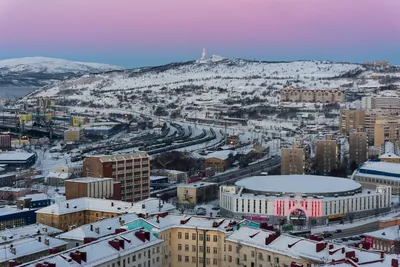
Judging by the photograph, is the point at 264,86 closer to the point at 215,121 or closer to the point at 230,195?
the point at 215,121

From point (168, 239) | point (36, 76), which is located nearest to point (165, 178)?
point (168, 239)

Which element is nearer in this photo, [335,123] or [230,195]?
[230,195]

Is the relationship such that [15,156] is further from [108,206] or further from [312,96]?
[312,96]

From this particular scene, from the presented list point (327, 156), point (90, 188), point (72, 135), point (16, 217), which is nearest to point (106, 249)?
point (16, 217)

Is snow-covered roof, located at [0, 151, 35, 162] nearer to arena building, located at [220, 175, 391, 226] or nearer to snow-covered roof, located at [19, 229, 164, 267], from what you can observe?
arena building, located at [220, 175, 391, 226]

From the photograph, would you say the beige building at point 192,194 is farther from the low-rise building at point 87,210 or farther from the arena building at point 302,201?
the low-rise building at point 87,210
